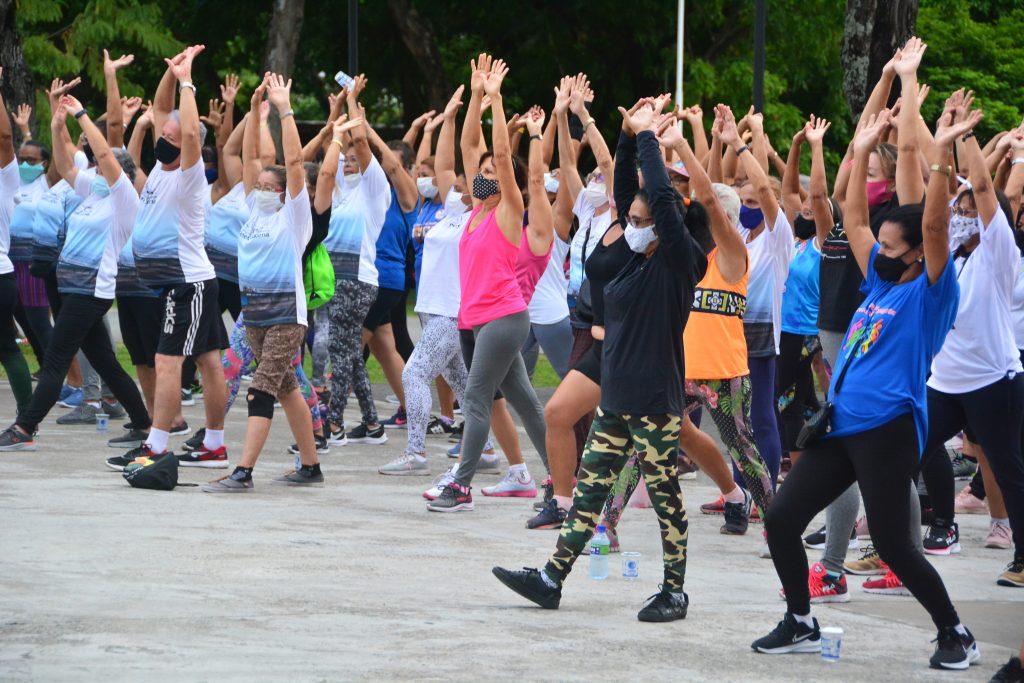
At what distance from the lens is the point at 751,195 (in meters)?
8.92

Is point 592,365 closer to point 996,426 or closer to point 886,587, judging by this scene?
point 886,587

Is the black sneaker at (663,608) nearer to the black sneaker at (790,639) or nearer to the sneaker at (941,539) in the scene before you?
the black sneaker at (790,639)

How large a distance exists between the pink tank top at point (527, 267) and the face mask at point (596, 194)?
418 millimetres

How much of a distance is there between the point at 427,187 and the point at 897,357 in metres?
6.48

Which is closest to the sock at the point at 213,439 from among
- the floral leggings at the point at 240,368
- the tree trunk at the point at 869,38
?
the floral leggings at the point at 240,368

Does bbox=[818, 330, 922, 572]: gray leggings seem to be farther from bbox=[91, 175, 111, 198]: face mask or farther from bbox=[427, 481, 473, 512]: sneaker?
bbox=[91, 175, 111, 198]: face mask

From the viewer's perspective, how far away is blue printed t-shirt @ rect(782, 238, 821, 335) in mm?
9875

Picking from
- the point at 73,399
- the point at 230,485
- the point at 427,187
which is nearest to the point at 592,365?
the point at 230,485

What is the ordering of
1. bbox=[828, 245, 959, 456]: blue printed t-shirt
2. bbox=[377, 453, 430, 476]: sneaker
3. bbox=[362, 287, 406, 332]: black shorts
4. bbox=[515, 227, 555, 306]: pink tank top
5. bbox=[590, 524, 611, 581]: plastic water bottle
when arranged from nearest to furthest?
bbox=[828, 245, 959, 456]: blue printed t-shirt, bbox=[590, 524, 611, 581]: plastic water bottle, bbox=[515, 227, 555, 306]: pink tank top, bbox=[377, 453, 430, 476]: sneaker, bbox=[362, 287, 406, 332]: black shorts

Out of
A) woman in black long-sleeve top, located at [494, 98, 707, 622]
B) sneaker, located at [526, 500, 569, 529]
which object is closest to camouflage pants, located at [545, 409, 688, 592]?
woman in black long-sleeve top, located at [494, 98, 707, 622]

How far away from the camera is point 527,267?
8.81 metres

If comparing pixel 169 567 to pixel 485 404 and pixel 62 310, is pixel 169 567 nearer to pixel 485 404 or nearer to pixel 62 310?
pixel 485 404

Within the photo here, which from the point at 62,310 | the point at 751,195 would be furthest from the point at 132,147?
the point at 751,195

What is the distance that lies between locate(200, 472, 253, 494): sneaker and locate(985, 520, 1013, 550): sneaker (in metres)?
4.22
